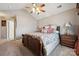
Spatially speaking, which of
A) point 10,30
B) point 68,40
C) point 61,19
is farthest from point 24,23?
point 68,40

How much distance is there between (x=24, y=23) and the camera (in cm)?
184

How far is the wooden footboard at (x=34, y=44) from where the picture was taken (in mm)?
1774

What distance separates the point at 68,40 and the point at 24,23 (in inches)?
26.0

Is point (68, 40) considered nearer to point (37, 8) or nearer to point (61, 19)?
point (61, 19)

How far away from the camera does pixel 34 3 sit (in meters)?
1.82

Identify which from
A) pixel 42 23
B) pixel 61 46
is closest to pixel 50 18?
pixel 42 23

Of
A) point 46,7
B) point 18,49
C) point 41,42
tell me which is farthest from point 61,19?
point 18,49

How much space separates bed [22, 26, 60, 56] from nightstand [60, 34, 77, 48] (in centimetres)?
7

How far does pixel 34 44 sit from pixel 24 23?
33 cm

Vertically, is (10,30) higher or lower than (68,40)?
higher

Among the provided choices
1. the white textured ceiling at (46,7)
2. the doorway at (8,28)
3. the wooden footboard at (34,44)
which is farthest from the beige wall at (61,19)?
the doorway at (8,28)

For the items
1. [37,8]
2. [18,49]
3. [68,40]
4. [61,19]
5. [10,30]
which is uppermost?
[37,8]

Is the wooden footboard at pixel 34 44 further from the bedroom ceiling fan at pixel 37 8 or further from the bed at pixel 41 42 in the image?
the bedroom ceiling fan at pixel 37 8

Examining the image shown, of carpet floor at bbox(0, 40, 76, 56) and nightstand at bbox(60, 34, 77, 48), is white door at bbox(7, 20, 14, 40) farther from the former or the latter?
nightstand at bbox(60, 34, 77, 48)
